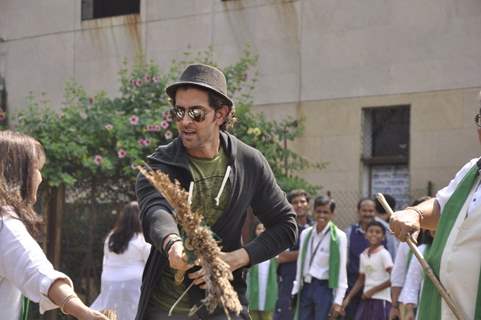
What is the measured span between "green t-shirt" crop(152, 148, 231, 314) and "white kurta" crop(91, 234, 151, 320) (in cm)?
540

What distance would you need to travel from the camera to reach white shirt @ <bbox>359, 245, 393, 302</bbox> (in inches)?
434

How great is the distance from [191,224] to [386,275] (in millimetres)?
7408

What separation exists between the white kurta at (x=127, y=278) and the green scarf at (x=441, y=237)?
580cm

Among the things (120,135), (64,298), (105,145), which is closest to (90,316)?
(64,298)

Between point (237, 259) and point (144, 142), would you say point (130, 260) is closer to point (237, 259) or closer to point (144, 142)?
point (144, 142)

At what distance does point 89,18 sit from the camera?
19.8 metres

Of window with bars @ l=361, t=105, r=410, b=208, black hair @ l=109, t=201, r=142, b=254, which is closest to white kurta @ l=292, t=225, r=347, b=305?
black hair @ l=109, t=201, r=142, b=254

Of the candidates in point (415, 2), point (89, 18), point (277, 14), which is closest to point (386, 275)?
point (415, 2)

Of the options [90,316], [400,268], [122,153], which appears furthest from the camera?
[122,153]

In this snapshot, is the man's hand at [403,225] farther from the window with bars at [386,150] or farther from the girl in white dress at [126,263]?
the window with bars at [386,150]

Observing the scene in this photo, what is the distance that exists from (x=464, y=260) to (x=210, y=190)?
1280 mm

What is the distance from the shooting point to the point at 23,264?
427 cm

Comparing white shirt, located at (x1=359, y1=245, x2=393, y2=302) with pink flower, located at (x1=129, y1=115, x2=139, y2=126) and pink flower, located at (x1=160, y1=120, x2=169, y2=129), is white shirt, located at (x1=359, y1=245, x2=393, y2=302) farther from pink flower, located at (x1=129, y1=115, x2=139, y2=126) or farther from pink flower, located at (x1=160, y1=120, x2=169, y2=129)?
pink flower, located at (x1=129, y1=115, x2=139, y2=126)

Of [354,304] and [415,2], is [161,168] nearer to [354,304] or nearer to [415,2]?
[354,304]
